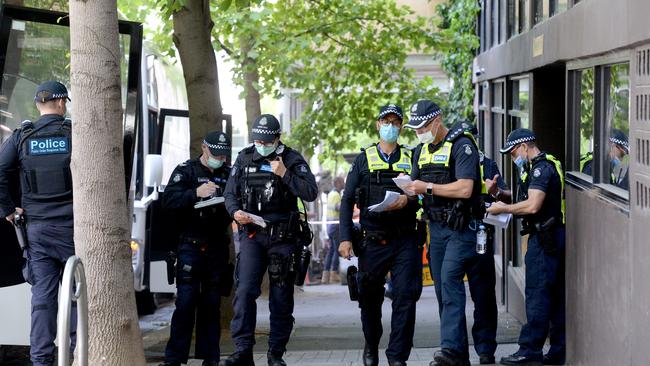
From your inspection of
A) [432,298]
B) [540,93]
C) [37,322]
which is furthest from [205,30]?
[432,298]

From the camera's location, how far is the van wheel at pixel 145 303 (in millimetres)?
15148

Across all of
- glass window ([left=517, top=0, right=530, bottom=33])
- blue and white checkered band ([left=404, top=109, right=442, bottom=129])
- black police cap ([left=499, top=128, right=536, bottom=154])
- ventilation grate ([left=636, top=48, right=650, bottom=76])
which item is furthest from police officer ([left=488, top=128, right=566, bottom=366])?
glass window ([left=517, top=0, right=530, bottom=33])

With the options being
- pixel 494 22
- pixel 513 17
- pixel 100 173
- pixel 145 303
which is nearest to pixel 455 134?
pixel 100 173

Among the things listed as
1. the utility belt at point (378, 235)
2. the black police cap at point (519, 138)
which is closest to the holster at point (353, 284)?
the utility belt at point (378, 235)

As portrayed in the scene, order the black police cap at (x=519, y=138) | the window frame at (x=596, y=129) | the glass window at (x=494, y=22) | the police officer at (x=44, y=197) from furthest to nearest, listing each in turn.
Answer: the glass window at (x=494, y=22) → the black police cap at (x=519, y=138) → the police officer at (x=44, y=197) → the window frame at (x=596, y=129)

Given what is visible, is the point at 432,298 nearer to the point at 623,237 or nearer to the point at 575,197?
the point at 575,197

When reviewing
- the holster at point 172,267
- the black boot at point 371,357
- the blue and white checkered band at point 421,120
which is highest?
the blue and white checkered band at point 421,120

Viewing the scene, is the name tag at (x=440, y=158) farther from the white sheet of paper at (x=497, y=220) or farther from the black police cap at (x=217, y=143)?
the black police cap at (x=217, y=143)

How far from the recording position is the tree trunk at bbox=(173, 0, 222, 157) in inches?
442

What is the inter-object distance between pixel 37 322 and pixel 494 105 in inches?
358

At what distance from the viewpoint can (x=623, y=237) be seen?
6.95m

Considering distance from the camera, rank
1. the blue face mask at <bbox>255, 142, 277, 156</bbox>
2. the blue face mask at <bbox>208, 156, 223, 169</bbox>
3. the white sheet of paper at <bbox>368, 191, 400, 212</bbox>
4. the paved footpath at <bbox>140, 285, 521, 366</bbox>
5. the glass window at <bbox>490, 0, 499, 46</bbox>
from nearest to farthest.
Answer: the white sheet of paper at <bbox>368, 191, 400, 212</bbox> < the blue face mask at <bbox>255, 142, 277, 156</bbox> < the blue face mask at <bbox>208, 156, 223, 169</bbox> < the paved footpath at <bbox>140, 285, 521, 366</bbox> < the glass window at <bbox>490, 0, 499, 46</bbox>

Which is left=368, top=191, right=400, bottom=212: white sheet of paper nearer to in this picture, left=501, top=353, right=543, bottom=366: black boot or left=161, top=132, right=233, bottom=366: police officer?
left=161, top=132, right=233, bottom=366: police officer

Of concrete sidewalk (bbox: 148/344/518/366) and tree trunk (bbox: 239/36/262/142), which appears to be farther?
tree trunk (bbox: 239/36/262/142)
